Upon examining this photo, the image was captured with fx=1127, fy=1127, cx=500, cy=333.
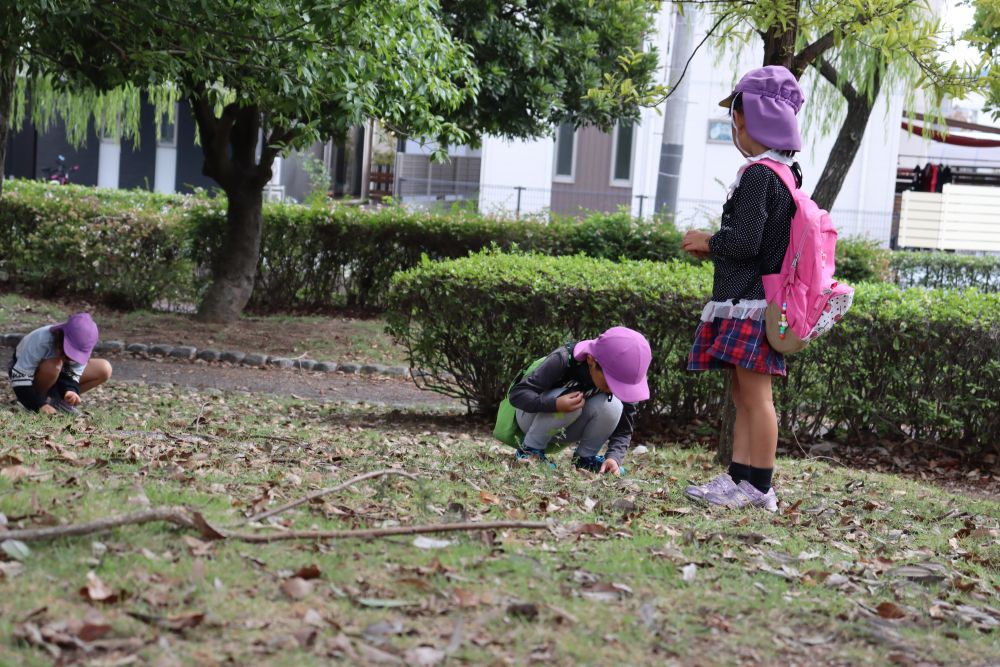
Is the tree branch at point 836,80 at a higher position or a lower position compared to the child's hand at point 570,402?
higher

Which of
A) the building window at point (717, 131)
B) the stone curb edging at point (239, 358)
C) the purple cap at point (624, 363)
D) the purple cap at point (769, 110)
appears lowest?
the stone curb edging at point (239, 358)

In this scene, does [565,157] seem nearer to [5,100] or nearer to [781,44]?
[5,100]

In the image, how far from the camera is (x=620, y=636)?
10.4 feet

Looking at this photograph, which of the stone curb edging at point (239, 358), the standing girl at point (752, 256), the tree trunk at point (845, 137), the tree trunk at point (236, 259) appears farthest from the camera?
the tree trunk at point (236, 259)

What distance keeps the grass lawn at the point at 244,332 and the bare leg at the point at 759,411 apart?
6361mm

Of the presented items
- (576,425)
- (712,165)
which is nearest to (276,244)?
(576,425)

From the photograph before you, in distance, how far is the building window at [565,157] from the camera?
2781cm

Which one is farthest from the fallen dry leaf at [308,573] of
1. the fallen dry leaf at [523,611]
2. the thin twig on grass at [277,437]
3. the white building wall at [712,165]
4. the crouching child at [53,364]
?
the white building wall at [712,165]

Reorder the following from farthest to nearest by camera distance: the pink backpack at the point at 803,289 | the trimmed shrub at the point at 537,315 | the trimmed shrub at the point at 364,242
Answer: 1. the trimmed shrub at the point at 364,242
2. the trimmed shrub at the point at 537,315
3. the pink backpack at the point at 803,289

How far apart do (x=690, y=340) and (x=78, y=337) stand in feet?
13.1

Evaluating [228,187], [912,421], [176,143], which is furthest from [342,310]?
[176,143]

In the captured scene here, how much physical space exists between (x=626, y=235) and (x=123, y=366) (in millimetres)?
6220

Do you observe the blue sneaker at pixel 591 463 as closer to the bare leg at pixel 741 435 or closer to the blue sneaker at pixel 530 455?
the blue sneaker at pixel 530 455

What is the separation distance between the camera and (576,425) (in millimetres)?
5852
